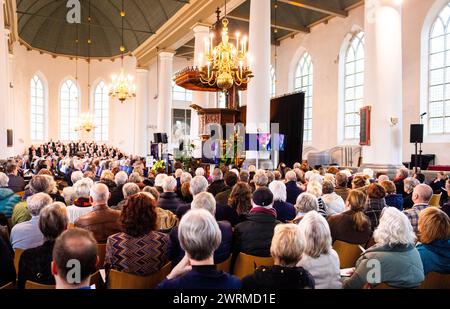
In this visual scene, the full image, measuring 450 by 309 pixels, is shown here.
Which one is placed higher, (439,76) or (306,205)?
(439,76)

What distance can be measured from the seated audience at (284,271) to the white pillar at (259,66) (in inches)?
324

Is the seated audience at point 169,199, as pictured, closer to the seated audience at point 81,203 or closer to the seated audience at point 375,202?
the seated audience at point 81,203

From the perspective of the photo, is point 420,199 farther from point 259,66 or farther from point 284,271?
point 259,66

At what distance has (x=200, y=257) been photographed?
6.86ft

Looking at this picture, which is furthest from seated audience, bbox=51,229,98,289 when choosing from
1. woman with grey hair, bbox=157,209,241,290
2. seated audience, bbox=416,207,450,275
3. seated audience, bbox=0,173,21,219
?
seated audience, bbox=0,173,21,219

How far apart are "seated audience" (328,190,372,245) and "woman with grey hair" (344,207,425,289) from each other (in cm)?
97

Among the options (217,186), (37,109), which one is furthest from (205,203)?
(37,109)

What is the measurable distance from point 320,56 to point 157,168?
10341 millimetres

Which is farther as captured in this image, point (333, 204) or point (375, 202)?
point (333, 204)

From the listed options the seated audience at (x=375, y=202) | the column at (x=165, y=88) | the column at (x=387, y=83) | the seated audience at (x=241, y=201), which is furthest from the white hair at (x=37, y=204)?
the column at (x=165, y=88)

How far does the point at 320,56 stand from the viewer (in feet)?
57.3

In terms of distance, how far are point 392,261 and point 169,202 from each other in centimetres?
293

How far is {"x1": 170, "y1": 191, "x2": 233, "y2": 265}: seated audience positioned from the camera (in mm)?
3098

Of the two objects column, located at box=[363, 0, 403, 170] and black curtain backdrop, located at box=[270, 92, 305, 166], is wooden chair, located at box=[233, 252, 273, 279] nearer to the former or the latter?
column, located at box=[363, 0, 403, 170]
